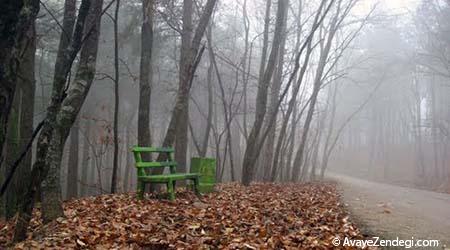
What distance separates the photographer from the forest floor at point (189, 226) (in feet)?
15.6

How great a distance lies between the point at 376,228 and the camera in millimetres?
5406

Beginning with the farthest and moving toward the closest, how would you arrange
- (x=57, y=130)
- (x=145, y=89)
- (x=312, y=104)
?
(x=312, y=104) < (x=145, y=89) < (x=57, y=130)

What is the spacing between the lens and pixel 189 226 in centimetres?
544

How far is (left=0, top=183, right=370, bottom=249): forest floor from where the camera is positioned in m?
4.74

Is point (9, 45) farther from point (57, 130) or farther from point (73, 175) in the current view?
point (73, 175)

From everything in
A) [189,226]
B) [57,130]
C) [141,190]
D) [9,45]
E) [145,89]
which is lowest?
A: [189,226]

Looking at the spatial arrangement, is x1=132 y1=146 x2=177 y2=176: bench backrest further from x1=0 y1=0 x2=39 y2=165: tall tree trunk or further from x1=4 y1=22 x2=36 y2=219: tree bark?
x1=0 y1=0 x2=39 y2=165: tall tree trunk

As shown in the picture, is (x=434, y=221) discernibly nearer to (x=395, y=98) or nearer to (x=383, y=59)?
(x=383, y=59)

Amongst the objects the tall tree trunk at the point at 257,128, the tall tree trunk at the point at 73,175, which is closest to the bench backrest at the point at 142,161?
the tall tree trunk at the point at 257,128

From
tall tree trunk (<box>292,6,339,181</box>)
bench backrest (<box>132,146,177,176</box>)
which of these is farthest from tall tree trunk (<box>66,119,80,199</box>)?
bench backrest (<box>132,146,177,176</box>)

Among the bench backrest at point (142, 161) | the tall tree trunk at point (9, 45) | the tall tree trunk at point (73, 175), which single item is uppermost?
the tall tree trunk at point (9, 45)

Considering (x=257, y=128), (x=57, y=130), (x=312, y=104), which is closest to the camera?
(x=57, y=130)

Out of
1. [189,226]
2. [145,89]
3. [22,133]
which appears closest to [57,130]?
[189,226]

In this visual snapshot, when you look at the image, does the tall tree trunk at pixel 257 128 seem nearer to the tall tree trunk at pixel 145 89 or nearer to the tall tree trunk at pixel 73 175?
the tall tree trunk at pixel 145 89
